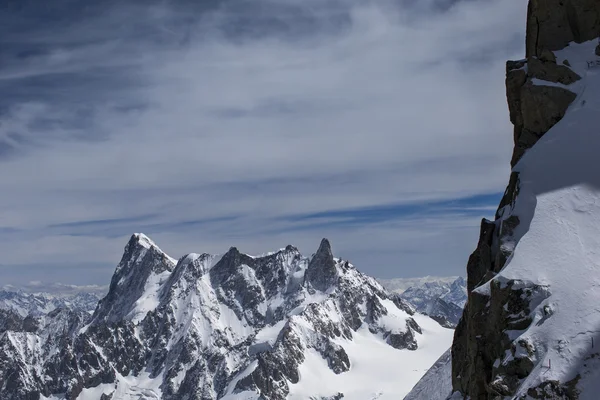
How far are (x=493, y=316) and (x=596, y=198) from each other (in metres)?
13.0

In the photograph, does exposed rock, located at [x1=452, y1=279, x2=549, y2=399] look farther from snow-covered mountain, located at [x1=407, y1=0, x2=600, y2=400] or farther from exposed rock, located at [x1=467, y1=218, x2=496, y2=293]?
exposed rock, located at [x1=467, y1=218, x2=496, y2=293]

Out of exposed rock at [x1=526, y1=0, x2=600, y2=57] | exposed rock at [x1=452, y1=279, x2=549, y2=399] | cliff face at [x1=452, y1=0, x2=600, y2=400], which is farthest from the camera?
exposed rock at [x1=526, y1=0, x2=600, y2=57]

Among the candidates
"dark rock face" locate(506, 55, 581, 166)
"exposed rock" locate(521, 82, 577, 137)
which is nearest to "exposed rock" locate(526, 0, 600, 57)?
"dark rock face" locate(506, 55, 581, 166)

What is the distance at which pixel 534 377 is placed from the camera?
43.9 m

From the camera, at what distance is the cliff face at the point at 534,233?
45.6 m

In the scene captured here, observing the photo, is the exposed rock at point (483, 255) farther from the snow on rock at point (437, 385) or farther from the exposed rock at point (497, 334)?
the snow on rock at point (437, 385)

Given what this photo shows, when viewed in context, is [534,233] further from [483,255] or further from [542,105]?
[542,105]

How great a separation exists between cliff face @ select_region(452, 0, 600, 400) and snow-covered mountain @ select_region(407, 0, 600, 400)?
76mm

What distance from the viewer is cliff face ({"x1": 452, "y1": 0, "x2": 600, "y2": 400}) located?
4562cm

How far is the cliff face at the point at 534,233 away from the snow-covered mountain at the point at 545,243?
0.08 metres

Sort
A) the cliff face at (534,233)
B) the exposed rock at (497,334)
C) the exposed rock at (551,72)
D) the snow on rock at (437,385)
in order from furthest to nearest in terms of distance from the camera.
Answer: the snow on rock at (437,385), the exposed rock at (551,72), the exposed rock at (497,334), the cliff face at (534,233)

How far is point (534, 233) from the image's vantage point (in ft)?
173

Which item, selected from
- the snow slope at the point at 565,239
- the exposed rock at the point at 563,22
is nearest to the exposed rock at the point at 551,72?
the snow slope at the point at 565,239

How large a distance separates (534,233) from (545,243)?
125 centimetres
